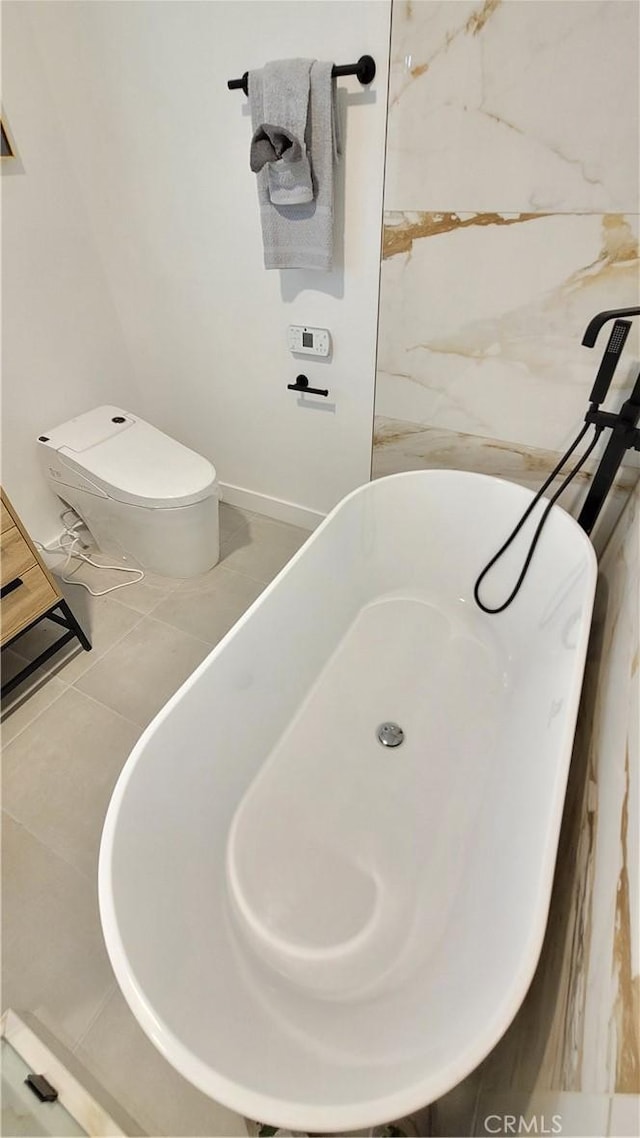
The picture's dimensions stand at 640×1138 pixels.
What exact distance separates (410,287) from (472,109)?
0.40 meters

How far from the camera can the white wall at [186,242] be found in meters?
1.39

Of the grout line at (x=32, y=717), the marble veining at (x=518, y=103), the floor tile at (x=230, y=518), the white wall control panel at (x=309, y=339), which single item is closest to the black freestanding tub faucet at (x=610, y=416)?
the marble veining at (x=518, y=103)

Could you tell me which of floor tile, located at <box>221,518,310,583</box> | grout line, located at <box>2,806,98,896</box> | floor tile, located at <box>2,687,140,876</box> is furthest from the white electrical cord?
grout line, located at <box>2,806,98,896</box>

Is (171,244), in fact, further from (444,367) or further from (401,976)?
(401,976)

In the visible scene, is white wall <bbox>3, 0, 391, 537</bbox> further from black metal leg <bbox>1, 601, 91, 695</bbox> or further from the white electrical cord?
black metal leg <bbox>1, 601, 91, 695</bbox>

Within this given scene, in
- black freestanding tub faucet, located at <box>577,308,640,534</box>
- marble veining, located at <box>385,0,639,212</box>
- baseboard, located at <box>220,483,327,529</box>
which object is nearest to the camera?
marble veining, located at <box>385,0,639,212</box>

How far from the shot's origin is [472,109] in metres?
1.21

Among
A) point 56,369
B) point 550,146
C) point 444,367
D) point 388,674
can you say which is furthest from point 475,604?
point 56,369

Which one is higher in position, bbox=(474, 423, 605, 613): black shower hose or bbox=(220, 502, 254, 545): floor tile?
bbox=(474, 423, 605, 613): black shower hose

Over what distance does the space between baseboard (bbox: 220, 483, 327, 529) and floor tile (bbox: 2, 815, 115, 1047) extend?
58.9 inches

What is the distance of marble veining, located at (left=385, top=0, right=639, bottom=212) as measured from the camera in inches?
41.8

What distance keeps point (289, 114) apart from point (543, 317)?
83 cm

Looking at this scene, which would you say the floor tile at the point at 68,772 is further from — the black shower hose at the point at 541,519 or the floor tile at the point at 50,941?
the black shower hose at the point at 541,519

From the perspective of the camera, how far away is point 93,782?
4.76 ft
